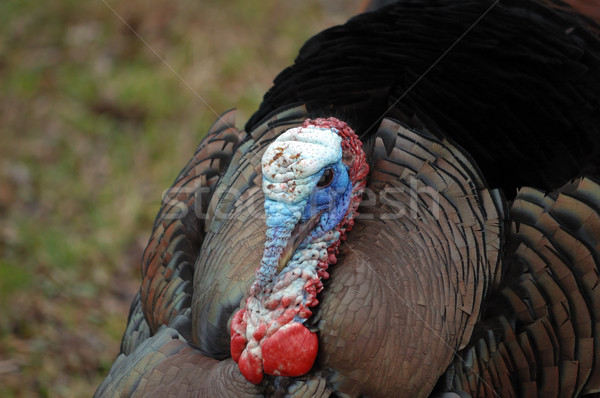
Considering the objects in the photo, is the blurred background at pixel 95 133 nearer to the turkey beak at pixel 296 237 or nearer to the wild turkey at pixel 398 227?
the wild turkey at pixel 398 227

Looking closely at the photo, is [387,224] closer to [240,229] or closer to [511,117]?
[240,229]

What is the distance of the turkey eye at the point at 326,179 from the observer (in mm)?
1851

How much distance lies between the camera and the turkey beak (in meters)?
1.83

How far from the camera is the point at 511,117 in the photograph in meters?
2.54

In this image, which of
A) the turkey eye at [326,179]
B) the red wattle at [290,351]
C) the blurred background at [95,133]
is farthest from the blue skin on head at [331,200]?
the blurred background at [95,133]

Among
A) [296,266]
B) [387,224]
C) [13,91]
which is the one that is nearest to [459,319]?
[387,224]

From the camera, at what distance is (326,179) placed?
6.16 ft

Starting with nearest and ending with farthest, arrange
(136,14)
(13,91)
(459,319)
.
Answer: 1. (459,319)
2. (13,91)
3. (136,14)

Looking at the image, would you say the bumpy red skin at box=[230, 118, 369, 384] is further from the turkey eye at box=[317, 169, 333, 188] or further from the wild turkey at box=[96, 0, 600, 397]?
the turkey eye at box=[317, 169, 333, 188]

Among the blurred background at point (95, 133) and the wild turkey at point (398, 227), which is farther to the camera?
the blurred background at point (95, 133)

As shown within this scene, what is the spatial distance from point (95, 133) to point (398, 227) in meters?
3.02

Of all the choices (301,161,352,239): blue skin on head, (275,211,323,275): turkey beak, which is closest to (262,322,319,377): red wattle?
(275,211,323,275): turkey beak

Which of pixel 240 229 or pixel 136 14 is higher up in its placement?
pixel 136 14

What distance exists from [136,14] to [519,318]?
4055mm
